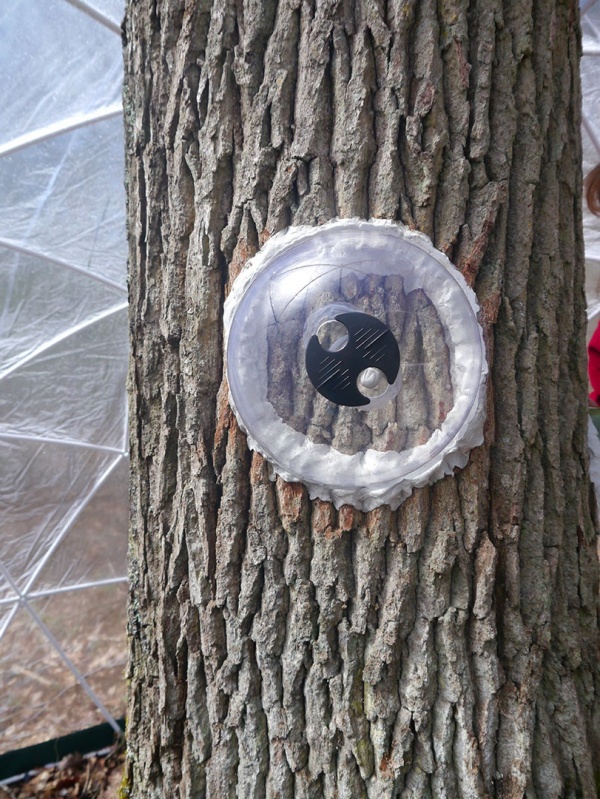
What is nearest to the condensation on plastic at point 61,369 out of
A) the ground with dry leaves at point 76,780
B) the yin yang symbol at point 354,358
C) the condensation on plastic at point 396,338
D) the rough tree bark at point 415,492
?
the ground with dry leaves at point 76,780

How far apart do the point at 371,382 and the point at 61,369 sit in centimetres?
237

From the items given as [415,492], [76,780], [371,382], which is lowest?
[76,780]

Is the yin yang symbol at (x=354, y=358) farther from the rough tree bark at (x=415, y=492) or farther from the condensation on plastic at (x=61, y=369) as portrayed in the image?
the condensation on plastic at (x=61, y=369)

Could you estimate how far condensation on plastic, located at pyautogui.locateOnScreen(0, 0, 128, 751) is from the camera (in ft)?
7.44

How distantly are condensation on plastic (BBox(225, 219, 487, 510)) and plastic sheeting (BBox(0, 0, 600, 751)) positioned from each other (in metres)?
1.94

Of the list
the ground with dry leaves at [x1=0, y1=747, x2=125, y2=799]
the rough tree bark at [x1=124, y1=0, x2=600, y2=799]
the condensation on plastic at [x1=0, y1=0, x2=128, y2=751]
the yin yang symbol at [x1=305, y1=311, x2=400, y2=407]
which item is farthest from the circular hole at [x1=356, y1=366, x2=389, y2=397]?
the ground with dry leaves at [x1=0, y1=747, x2=125, y2=799]

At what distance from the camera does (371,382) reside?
851mm

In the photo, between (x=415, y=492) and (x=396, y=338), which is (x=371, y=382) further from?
(x=415, y=492)

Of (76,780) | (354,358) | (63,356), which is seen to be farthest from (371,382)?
(76,780)

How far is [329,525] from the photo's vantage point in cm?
91

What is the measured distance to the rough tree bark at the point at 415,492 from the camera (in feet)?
2.88

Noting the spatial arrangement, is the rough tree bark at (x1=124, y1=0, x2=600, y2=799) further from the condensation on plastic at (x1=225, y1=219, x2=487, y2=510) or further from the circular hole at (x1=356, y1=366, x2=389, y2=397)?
the circular hole at (x1=356, y1=366, x2=389, y2=397)

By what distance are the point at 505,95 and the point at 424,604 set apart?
2.72ft

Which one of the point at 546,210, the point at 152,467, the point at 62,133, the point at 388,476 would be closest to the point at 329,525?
the point at 388,476
